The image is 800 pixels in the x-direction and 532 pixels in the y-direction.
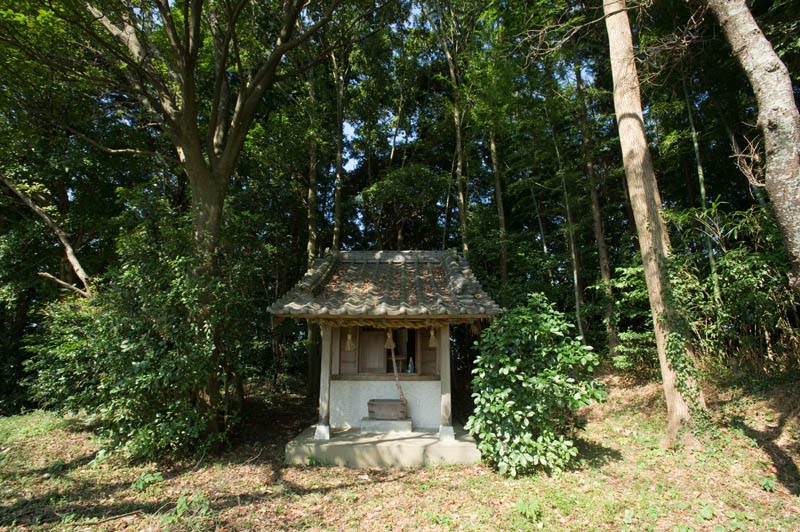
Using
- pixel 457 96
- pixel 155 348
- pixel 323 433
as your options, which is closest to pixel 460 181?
pixel 457 96

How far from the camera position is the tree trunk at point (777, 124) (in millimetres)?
2898

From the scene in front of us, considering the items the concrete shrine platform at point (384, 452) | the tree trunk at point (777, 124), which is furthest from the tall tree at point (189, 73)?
the tree trunk at point (777, 124)

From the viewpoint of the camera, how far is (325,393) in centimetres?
567

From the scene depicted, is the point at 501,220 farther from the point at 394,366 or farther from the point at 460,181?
the point at 394,366

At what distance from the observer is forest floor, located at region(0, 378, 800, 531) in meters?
3.52

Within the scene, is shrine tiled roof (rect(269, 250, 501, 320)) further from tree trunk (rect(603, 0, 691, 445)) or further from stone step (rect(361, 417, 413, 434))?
tree trunk (rect(603, 0, 691, 445))

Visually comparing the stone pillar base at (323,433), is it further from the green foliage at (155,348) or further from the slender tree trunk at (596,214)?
the slender tree trunk at (596,214)

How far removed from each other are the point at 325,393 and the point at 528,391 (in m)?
2.97

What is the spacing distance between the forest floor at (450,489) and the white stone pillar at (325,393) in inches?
20.3

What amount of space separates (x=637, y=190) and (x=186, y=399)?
7.15 m

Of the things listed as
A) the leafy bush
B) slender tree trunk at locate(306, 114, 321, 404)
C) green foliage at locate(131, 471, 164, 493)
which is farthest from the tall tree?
the leafy bush

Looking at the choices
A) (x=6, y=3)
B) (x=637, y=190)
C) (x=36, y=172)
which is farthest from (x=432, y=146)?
(x=36, y=172)

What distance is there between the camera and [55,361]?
5.95 metres

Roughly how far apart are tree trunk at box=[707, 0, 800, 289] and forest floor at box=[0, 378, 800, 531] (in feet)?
8.36
